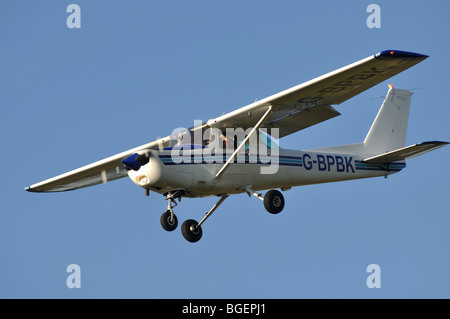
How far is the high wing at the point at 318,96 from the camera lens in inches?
520

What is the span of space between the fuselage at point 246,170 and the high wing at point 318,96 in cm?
65

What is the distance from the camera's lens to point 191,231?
1573 cm

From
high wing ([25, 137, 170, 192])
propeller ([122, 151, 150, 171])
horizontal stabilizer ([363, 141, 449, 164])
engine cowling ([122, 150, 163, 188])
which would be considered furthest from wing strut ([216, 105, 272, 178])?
horizontal stabilizer ([363, 141, 449, 164])

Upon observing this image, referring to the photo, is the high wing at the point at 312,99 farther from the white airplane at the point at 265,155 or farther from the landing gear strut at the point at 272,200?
the landing gear strut at the point at 272,200

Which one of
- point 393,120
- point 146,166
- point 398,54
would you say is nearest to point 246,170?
point 146,166

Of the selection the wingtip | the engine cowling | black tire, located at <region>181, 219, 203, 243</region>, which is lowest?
black tire, located at <region>181, 219, 203, 243</region>

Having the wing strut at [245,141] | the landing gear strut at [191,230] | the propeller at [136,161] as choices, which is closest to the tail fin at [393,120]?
the wing strut at [245,141]

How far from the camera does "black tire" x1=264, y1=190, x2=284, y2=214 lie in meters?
15.5

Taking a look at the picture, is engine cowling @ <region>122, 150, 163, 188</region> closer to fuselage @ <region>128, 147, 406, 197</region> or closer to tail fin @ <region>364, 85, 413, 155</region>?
fuselage @ <region>128, 147, 406, 197</region>

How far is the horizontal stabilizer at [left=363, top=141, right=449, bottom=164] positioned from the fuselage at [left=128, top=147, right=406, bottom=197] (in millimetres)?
148

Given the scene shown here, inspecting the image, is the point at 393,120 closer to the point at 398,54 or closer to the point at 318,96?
the point at 318,96

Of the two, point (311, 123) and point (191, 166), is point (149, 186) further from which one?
point (311, 123)

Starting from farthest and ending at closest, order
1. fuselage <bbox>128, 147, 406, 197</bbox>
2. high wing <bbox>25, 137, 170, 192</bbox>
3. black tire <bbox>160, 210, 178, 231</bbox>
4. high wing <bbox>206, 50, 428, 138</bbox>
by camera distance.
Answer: high wing <bbox>25, 137, 170, 192</bbox>
black tire <bbox>160, 210, 178, 231</bbox>
fuselage <bbox>128, 147, 406, 197</bbox>
high wing <bbox>206, 50, 428, 138</bbox>

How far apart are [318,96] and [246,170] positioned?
2.09 m
